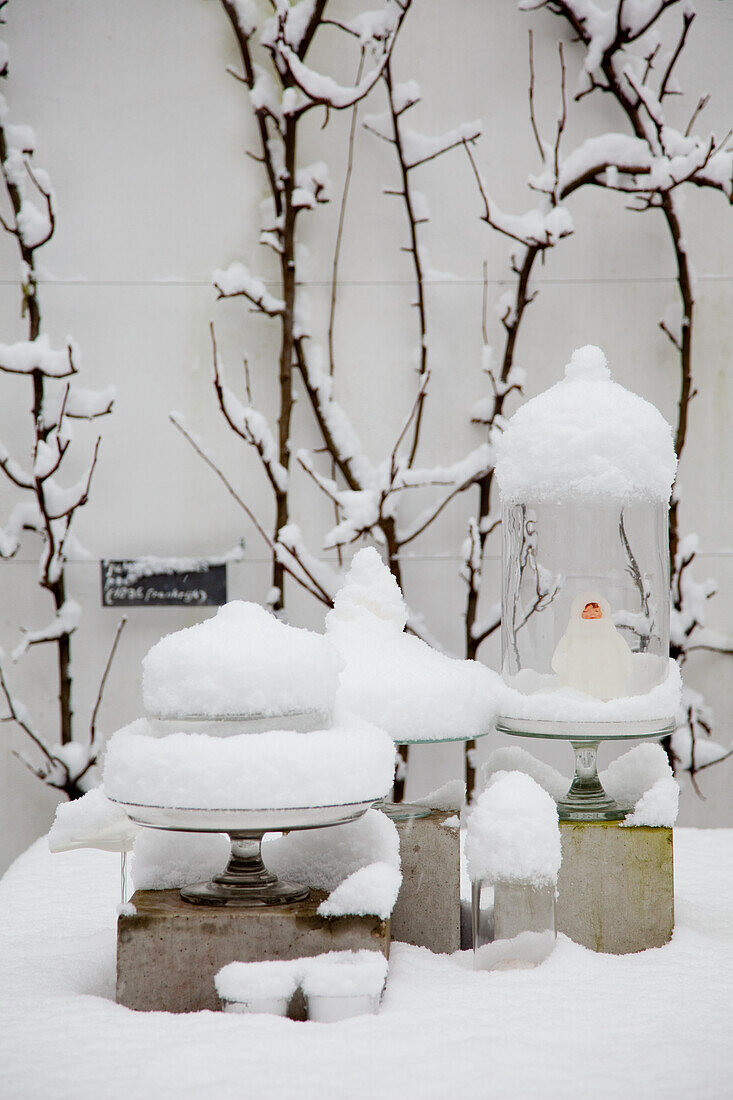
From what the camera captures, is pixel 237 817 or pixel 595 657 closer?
pixel 237 817

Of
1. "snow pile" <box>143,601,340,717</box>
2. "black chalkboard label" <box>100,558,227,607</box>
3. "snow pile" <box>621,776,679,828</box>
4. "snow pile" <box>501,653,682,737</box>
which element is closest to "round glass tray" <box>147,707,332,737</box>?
"snow pile" <box>143,601,340,717</box>

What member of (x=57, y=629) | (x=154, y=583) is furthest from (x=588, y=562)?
(x=57, y=629)

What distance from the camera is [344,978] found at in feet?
3.49

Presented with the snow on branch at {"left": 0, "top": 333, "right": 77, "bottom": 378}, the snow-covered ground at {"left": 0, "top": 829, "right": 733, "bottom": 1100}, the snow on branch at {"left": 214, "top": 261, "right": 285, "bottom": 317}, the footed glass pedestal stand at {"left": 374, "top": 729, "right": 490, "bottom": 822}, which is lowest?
the snow-covered ground at {"left": 0, "top": 829, "right": 733, "bottom": 1100}

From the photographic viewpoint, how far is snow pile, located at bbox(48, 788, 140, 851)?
125 cm

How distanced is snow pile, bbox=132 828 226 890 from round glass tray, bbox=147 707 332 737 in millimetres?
215

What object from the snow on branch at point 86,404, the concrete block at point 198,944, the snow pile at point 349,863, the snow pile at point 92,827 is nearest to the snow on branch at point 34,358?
the snow on branch at point 86,404

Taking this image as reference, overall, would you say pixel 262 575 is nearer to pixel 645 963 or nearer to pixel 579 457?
pixel 579 457

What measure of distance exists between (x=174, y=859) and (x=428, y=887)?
0.33 m

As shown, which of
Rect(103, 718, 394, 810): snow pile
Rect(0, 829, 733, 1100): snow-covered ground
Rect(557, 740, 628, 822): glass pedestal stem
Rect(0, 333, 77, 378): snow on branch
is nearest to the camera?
Rect(0, 829, 733, 1100): snow-covered ground

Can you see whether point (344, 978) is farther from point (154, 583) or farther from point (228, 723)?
point (154, 583)

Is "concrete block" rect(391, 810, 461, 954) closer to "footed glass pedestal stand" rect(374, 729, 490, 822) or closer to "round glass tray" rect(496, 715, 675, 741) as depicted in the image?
"footed glass pedestal stand" rect(374, 729, 490, 822)

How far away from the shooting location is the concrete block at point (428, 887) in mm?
1314

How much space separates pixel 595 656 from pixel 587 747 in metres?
0.14
